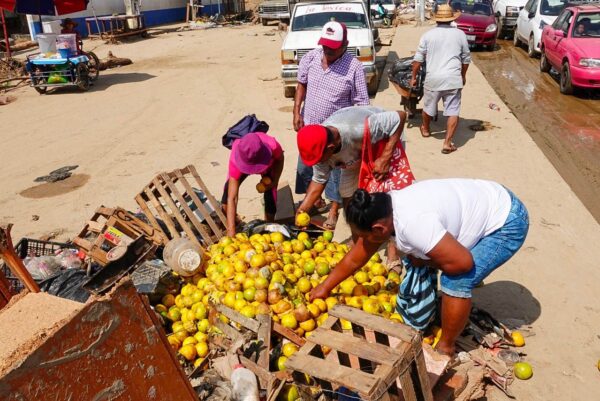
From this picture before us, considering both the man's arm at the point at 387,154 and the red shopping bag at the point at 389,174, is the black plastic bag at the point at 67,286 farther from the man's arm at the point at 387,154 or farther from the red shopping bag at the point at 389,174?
the man's arm at the point at 387,154

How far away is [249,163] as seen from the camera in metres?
4.75

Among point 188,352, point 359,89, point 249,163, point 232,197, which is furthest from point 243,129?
point 188,352

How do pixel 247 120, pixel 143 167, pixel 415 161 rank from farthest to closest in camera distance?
pixel 143 167 < pixel 415 161 < pixel 247 120

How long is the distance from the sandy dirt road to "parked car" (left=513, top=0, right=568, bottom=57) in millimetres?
2241

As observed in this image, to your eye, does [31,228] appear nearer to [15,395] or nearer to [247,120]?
[247,120]

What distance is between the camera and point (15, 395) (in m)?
1.80

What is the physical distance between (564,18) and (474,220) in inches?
440

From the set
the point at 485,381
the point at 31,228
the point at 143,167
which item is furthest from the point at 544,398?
the point at 143,167

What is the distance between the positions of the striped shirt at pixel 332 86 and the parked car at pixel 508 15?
1479 centimetres

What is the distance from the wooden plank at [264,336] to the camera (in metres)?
3.33

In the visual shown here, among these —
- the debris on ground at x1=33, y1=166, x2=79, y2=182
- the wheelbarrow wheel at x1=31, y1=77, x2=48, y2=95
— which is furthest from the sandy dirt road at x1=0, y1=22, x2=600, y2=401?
the wheelbarrow wheel at x1=31, y1=77, x2=48, y2=95

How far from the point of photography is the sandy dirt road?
14.1 feet

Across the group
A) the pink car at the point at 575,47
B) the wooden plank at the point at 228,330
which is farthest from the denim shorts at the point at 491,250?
the pink car at the point at 575,47

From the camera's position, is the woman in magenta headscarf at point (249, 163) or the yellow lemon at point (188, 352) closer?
the yellow lemon at point (188, 352)
